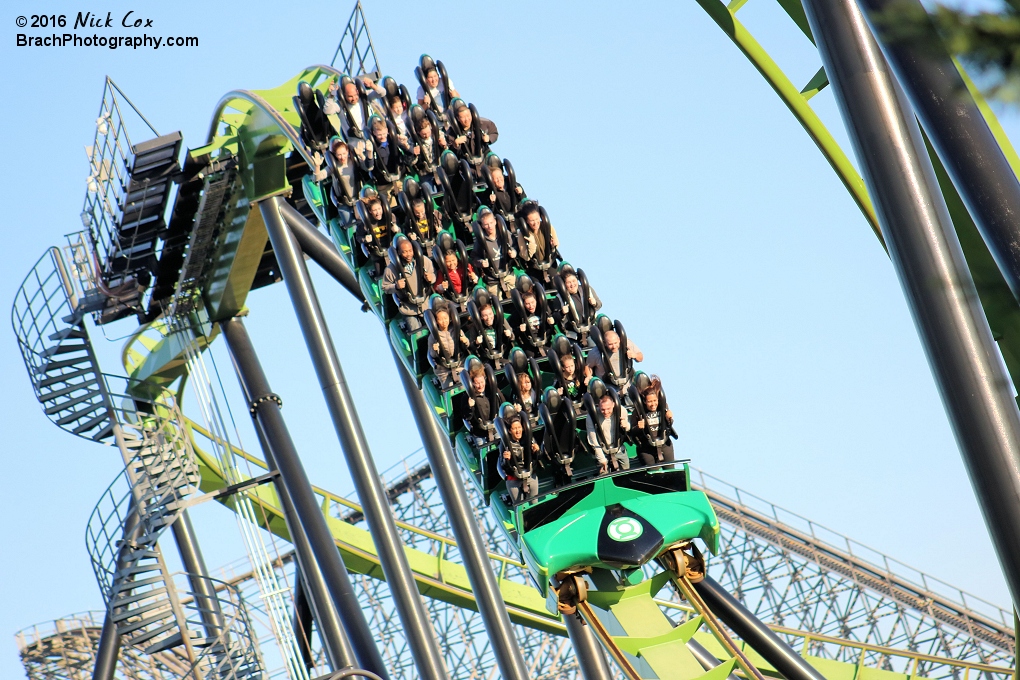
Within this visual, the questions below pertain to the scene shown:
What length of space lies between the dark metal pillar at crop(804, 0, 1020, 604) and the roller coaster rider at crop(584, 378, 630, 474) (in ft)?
10.7

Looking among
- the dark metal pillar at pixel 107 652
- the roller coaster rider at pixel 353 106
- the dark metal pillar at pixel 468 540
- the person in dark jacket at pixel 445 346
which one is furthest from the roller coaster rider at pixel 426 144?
the dark metal pillar at pixel 107 652

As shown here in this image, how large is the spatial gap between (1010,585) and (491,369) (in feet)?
13.0

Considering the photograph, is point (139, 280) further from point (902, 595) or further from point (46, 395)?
point (902, 595)

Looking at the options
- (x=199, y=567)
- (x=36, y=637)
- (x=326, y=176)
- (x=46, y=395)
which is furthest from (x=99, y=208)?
(x=36, y=637)

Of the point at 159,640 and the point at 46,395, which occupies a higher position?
the point at 46,395

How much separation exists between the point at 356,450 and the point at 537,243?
2050 mm

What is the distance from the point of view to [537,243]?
765 cm

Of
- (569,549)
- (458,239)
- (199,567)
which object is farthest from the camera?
(199,567)

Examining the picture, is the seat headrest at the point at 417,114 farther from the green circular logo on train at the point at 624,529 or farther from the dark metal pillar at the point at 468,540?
the green circular logo on train at the point at 624,529

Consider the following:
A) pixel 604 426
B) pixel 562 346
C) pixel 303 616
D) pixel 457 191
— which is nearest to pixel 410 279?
pixel 457 191

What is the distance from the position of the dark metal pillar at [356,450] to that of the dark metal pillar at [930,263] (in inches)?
222

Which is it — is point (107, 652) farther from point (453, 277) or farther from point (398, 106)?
point (398, 106)

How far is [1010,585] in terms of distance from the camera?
2.79 m

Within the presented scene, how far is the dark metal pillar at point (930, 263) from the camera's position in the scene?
273cm
